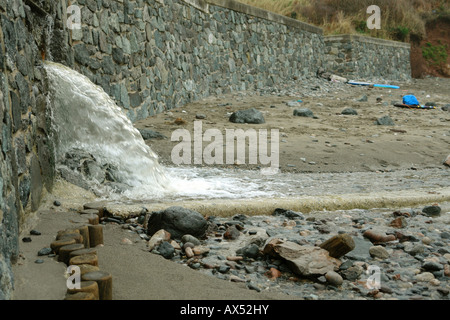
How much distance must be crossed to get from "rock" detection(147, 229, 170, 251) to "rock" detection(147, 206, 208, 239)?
0.17 feet

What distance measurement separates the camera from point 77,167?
4.22m

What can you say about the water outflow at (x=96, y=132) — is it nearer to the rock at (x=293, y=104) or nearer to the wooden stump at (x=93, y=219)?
the wooden stump at (x=93, y=219)

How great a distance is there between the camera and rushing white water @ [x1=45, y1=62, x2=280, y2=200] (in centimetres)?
442

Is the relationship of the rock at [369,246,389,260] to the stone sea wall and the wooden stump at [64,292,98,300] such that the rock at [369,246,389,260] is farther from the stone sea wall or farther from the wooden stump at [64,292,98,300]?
the stone sea wall

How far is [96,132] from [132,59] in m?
3.10

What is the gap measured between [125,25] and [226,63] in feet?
14.7

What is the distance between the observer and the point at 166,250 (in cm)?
288

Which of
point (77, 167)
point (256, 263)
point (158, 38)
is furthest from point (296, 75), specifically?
point (256, 263)

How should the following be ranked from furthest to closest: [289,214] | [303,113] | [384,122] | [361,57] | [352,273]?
[361,57]
[303,113]
[384,122]
[289,214]
[352,273]

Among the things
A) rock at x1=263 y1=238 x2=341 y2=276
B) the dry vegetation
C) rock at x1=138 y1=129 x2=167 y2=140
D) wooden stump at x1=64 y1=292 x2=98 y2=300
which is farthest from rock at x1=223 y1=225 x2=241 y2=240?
the dry vegetation

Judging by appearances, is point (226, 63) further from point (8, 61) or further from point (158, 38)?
point (8, 61)

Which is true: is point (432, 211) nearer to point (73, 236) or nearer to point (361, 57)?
point (73, 236)

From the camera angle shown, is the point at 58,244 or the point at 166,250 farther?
the point at 166,250

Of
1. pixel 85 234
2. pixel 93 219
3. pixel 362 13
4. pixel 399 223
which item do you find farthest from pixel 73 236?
pixel 362 13
